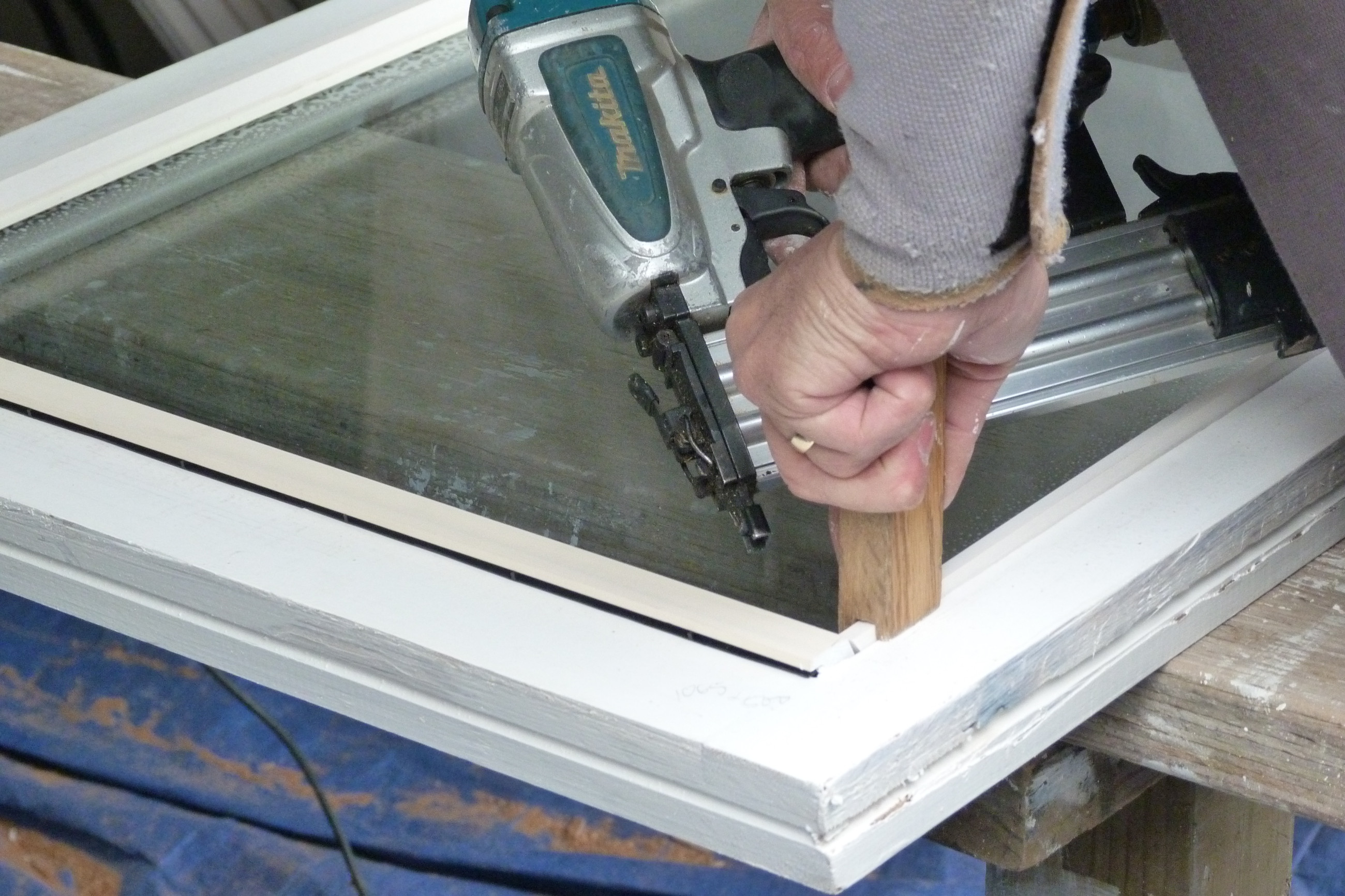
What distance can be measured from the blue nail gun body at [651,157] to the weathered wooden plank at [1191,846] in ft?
1.39

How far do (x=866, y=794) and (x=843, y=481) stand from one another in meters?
0.14

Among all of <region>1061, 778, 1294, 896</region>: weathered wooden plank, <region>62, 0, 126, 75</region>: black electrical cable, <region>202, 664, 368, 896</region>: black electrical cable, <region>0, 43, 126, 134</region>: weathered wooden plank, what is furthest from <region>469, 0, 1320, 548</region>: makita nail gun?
<region>62, 0, 126, 75</region>: black electrical cable

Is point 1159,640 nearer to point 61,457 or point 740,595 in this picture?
point 740,595

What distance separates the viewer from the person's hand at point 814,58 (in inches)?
35.2

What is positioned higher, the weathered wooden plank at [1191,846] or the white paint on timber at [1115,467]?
the white paint on timber at [1115,467]

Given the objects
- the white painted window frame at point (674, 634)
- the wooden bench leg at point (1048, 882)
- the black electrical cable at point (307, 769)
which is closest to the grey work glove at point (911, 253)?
the white painted window frame at point (674, 634)

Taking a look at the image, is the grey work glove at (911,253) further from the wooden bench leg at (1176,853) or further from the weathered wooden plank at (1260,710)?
the wooden bench leg at (1176,853)

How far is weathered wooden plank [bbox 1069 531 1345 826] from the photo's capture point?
67 cm

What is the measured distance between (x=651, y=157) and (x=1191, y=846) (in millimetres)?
589

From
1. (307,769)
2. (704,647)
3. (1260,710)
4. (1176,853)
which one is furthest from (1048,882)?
(307,769)

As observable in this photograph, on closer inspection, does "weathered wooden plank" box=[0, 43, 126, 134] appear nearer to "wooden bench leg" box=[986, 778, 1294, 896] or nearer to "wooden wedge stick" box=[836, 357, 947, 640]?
"wooden wedge stick" box=[836, 357, 947, 640]

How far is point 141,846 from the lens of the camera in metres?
1.34

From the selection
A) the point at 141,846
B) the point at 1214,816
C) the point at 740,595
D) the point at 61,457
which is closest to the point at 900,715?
the point at 740,595

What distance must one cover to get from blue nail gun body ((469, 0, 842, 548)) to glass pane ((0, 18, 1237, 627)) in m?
0.06
